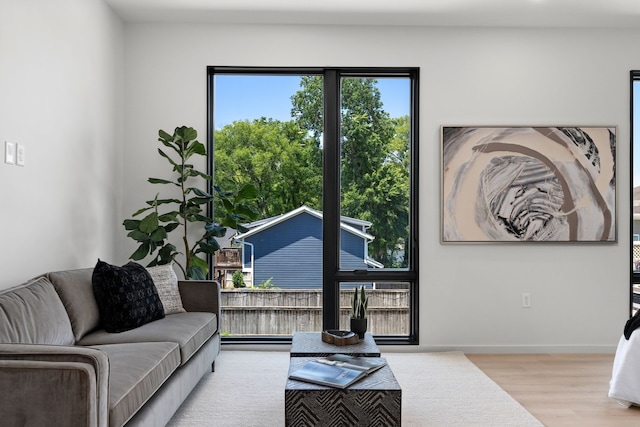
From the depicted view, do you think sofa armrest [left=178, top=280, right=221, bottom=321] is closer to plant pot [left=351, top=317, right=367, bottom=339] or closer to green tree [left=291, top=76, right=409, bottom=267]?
plant pot [left=351, top=317, right=367, bottom=339]

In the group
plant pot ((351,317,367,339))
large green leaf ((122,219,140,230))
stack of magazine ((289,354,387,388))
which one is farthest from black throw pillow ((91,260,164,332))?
plant pot ((351,317,367,339))

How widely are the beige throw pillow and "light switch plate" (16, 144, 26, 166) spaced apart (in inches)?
41.9

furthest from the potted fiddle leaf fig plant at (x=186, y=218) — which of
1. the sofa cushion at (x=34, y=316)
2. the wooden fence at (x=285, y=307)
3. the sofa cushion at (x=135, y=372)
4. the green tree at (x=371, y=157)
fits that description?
the sofa cushion at (x=135, y=372)

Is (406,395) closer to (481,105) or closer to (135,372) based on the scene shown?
(135,372)

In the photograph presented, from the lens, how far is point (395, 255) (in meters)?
4.39

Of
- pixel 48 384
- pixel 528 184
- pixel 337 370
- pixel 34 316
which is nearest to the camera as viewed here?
pixel 48 384

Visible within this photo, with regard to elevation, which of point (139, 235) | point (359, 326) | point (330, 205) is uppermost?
point (330, 205)

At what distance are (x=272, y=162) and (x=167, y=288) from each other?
4.79 ft

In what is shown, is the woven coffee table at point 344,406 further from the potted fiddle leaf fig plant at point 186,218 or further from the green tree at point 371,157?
the green tree at point 371,157

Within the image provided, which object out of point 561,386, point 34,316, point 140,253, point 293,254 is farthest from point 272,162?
point 561,386

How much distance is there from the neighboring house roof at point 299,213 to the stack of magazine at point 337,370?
1836 mm

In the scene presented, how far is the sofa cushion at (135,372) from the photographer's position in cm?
A: 184

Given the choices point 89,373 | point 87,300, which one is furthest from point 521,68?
point 89,373

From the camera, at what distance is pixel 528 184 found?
4270mm
